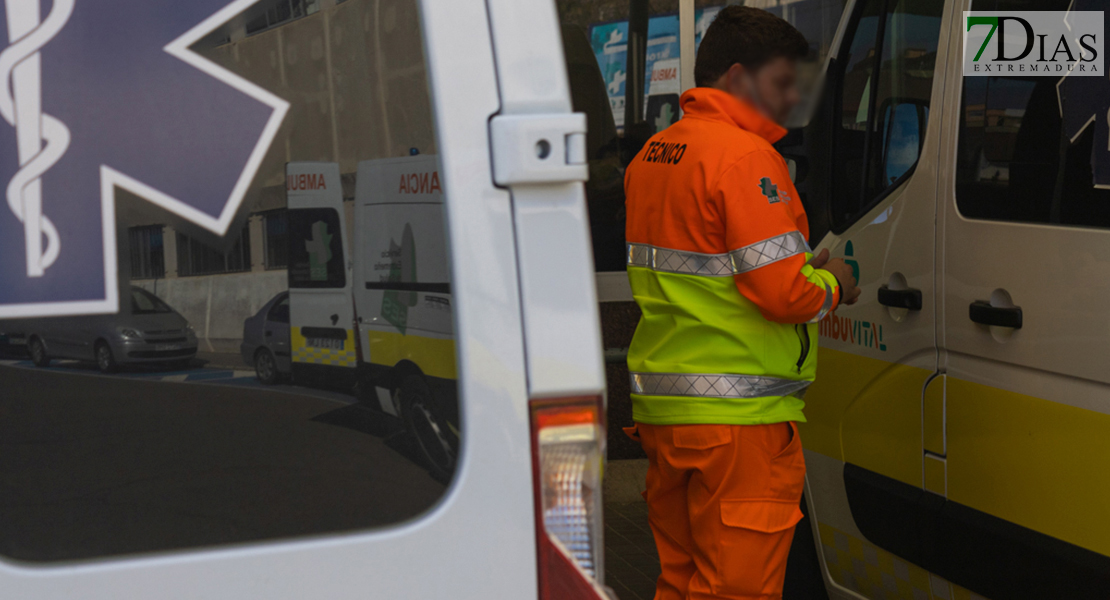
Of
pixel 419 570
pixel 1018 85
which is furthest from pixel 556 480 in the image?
pixel 1018 85

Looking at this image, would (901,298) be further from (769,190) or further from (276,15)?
(276,15)

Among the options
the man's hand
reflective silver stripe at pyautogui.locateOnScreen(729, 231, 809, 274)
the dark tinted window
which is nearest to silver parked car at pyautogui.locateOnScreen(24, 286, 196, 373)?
the dark tinted window

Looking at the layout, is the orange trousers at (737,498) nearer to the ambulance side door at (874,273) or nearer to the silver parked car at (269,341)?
the ambulance side door at (874,273)

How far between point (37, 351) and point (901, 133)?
2.33 metres

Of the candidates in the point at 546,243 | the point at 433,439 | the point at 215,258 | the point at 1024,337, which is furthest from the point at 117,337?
the point at 1024,337

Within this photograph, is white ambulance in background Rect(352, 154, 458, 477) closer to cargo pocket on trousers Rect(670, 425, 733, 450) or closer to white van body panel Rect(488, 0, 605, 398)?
white van body panel Rect(488, 0, 605, 398)

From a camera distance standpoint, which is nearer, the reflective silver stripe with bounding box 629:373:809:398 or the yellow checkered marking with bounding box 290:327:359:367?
the yellow checkered marking with bounding box 290:327:359:367

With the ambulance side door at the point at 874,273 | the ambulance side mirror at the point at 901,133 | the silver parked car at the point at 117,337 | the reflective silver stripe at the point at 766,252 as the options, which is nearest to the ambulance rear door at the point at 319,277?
the silver parked car at the point at 117,337

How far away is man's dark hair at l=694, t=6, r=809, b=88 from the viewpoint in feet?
8.33

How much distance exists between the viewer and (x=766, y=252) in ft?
7.71

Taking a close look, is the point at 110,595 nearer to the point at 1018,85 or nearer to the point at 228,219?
the point at 228,219

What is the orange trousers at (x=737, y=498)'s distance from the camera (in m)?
2.47

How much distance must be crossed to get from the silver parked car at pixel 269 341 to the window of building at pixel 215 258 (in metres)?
0.06

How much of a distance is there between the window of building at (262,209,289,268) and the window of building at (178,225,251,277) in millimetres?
20
